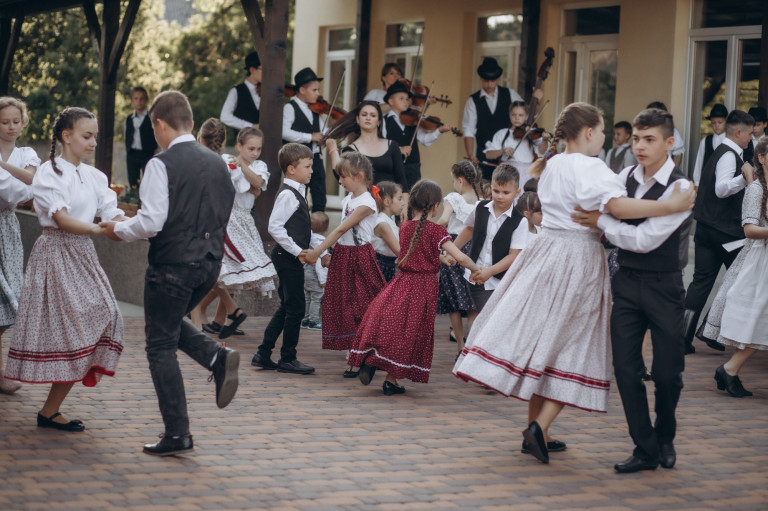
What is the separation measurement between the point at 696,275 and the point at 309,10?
414 inches

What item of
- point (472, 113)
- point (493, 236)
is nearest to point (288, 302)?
point (493, 236)

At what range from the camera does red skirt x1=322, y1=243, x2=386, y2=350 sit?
776 cm

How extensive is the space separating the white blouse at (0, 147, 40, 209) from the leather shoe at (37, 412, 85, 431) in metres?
1.42

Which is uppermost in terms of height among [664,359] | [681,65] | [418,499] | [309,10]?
[309,10]

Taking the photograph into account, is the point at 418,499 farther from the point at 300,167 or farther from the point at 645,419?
the point at 300,167

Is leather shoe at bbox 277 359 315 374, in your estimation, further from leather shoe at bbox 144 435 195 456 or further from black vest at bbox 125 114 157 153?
black vest at bbox 125 114 157 153

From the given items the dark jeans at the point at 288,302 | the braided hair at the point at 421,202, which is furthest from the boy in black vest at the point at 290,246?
the braided hair at the point at 421,202

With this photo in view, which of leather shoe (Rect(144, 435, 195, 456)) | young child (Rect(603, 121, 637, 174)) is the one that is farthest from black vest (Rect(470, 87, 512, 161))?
leather shoe (Rect(144, 435, 195, 456))

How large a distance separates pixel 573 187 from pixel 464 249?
12.6 ft

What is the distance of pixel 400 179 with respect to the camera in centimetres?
1009

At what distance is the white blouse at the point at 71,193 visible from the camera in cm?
564

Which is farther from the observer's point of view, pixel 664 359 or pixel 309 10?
pixel 309 10

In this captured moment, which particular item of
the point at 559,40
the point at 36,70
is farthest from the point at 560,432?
the point at 36,70

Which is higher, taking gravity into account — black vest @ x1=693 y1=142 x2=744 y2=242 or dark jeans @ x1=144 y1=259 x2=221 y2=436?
black vest @ x1=693 y1=142 x2=744 y2=242
